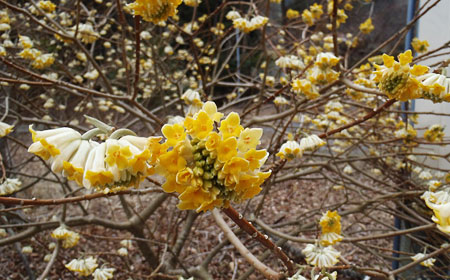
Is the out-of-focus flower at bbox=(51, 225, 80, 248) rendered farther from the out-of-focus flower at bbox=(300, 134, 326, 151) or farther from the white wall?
the white wall

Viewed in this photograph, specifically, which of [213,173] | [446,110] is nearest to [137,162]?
[213,173]

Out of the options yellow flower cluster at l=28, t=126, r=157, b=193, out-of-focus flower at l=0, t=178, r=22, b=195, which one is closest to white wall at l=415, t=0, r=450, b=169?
yellow flower cluster at l=28, t=126, r=157, b=193

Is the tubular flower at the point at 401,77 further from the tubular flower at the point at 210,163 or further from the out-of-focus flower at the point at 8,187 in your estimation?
the out-of-focus flower at the point at 8,187

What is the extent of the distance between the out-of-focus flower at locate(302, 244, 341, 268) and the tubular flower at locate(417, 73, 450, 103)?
0.91m

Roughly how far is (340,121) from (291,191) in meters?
2.74

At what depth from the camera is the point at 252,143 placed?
2.58ft

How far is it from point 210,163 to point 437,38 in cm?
302

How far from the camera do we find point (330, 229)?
6.36ft

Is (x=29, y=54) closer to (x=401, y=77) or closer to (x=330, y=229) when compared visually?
(x=330, y=229)

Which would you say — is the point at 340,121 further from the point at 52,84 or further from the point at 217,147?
the point at 217,147

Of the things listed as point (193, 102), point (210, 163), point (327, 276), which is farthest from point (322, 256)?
point (210, 163)

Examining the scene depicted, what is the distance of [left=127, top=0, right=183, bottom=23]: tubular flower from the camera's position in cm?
130

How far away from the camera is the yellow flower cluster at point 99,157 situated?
30.6 inches

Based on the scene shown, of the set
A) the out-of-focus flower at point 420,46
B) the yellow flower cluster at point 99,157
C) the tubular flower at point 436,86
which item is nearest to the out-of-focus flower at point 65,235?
the yellow flower cluster at point 99,157
